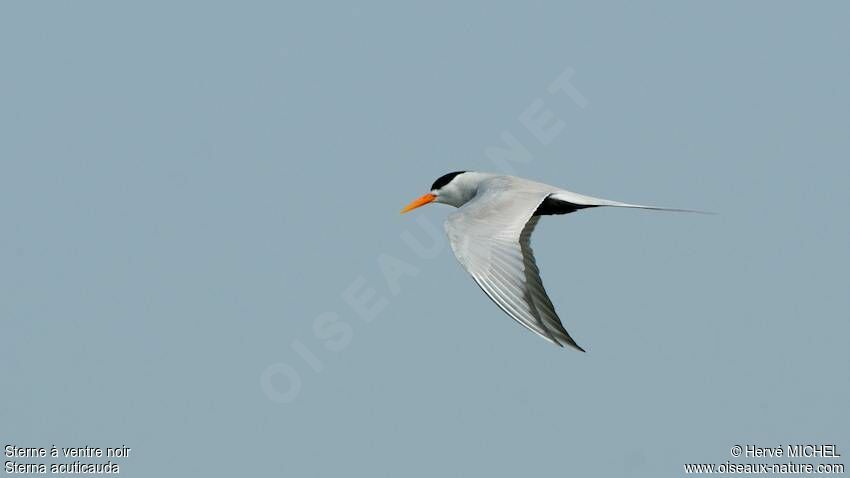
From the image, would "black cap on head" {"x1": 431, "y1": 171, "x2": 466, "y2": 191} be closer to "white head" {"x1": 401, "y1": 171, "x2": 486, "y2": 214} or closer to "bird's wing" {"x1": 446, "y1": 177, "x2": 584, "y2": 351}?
"white head" {"x1": 401, "y1": 171, "x2": 486, "y2": 214}

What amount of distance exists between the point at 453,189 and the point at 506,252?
3.32 meters

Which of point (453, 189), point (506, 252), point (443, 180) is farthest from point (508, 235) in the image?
point (443, 180)

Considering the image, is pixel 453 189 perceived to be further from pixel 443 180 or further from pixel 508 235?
pixel 508 235

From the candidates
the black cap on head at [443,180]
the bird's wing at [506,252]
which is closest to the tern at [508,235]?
the bird's wing at [506,252]

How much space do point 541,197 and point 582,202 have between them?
456mm

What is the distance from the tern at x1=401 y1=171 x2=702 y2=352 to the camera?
7.59 metres

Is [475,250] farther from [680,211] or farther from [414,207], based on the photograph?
[414,207]

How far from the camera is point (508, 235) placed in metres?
8.19

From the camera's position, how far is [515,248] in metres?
7.96

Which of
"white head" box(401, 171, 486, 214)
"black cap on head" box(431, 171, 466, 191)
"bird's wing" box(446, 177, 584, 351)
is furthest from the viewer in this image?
"black cap on head" box(431, 171, 466, 191)

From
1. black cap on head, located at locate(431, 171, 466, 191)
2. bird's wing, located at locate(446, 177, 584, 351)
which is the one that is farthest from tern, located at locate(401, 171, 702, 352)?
black cap on head, located at locate(431, 171, 466, 191)

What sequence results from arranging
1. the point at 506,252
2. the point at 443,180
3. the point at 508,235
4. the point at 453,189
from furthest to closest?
the point at 443,180
the point at 453,189
the point at 508,235
the point at 506,252

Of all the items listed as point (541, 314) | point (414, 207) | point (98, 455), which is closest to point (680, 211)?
point (541, 314)

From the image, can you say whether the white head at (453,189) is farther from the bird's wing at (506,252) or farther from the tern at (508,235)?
the bird's wing at (506,252)
